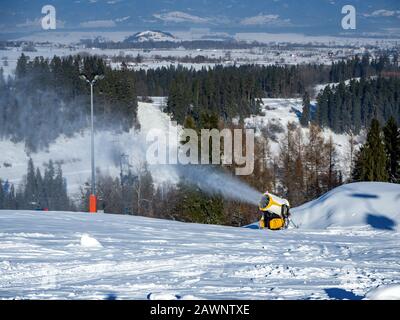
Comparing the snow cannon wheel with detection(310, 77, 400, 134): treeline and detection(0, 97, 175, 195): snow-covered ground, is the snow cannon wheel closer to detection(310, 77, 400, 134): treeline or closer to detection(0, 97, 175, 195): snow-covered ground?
detection(0, 97, 175, 195): snow-covered ground

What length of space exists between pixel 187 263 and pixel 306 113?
280ft

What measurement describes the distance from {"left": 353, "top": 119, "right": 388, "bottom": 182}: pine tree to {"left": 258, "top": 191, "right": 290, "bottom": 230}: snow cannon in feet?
69.8

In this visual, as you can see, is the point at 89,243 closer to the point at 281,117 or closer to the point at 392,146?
the point at 392,146

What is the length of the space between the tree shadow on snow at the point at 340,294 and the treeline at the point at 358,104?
81677mm

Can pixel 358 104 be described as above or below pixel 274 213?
above

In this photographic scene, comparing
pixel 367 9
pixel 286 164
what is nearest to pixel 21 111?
pixel 286 164

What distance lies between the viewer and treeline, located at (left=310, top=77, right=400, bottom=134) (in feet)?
296

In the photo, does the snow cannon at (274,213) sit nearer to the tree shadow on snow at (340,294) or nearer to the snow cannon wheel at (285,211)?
the snow cannon wheel at (285,211)

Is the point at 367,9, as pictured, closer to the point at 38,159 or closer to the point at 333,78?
the point at 333,78

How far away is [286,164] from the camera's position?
149 ft

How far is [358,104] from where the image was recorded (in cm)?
9412

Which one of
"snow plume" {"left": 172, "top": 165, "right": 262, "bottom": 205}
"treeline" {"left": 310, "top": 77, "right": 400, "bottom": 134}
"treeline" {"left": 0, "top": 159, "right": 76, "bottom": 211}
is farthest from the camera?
"treeline" {"left": 310, "top": 77, "right": 400, "bottom": 134}

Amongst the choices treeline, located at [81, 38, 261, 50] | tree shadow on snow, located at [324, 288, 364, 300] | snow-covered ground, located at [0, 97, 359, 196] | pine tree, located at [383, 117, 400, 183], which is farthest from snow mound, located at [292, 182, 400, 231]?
treeline, located at [81, 38, 261, 50]

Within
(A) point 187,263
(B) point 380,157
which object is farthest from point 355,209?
(B) point 380,157
